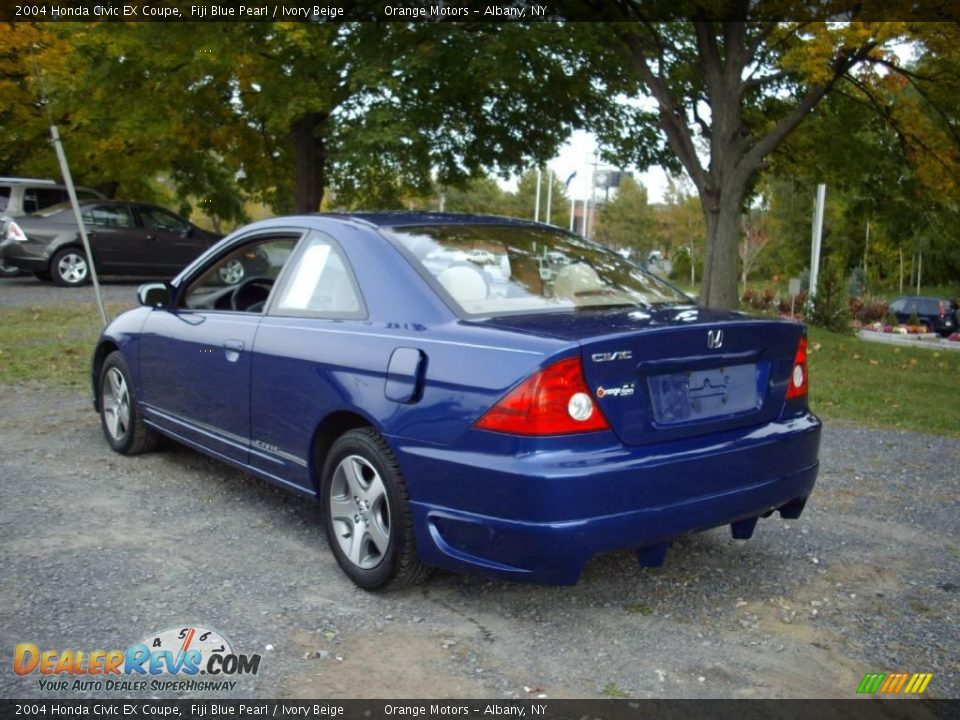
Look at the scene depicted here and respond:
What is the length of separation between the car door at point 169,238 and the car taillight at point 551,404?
1746cm

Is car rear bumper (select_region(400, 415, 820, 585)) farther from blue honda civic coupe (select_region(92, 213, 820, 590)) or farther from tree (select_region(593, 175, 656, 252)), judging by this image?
tree (select_region(593, 175, 656, 252))

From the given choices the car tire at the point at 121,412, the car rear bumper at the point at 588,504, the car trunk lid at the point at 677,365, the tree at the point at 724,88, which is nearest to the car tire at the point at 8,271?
the tree at the point at 724,88

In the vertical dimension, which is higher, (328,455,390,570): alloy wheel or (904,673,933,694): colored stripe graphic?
(328,455,390,570): alloy wheel

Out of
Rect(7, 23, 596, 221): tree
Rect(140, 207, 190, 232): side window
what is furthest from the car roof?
Rect(140, 207, 190, 232): side window

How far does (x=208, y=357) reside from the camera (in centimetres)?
502

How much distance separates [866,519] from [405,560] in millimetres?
2759

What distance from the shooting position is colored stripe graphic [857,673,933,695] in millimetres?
3232

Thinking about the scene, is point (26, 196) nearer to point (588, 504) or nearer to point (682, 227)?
point (588, 504)

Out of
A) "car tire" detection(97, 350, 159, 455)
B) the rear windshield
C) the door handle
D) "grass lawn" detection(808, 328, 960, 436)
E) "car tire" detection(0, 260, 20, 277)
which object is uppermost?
the rear windshield

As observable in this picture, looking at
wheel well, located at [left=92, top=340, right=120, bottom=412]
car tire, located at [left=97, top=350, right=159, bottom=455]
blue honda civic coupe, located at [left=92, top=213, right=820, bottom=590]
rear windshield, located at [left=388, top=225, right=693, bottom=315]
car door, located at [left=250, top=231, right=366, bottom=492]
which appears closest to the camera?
blue honda civic coupe, located at [left=92, top=213, right=820, bottom=590]

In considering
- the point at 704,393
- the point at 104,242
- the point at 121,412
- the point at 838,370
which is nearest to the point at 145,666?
the point at 704,393

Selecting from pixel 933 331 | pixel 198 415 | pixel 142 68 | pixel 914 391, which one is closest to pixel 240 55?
pixel 142 68

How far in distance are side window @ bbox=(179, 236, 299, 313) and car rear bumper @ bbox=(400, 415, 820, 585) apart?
1670 mm

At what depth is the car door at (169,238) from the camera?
1969 cm
